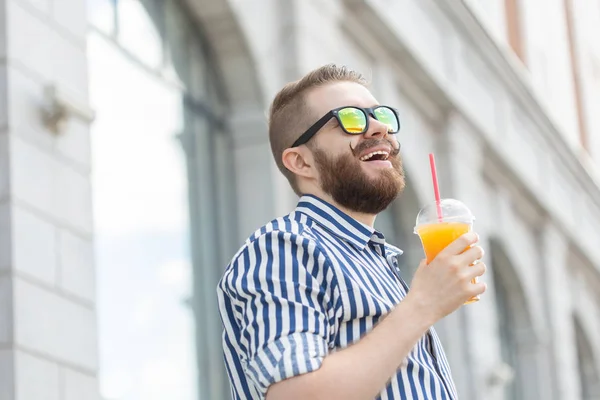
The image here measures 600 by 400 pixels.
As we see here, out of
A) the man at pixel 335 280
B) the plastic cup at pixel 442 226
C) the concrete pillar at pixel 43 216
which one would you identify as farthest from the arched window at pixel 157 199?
the plastic cup at pixel 442 226

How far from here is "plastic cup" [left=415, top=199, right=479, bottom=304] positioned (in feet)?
11.4

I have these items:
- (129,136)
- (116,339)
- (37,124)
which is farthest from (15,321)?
(129,136)

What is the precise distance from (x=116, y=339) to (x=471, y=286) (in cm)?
603

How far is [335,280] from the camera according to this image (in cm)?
332

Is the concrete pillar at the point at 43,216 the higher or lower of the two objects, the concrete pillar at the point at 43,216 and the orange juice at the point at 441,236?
the higher

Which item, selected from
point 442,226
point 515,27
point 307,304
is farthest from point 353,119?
point 515,27

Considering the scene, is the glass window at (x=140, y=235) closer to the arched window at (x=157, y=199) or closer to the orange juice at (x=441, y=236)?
the arched window at (x=157, y=199)

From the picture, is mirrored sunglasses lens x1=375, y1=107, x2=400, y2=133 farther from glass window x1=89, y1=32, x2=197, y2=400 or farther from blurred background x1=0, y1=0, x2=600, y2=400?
glass window x1=89, y1=32, x2=197, y2=400

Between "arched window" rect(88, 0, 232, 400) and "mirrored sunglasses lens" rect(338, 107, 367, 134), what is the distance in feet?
18.0

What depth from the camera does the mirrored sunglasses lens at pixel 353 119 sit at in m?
3.61

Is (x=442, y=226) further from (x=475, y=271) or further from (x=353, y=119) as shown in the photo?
(x=353, y=119)

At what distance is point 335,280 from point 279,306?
0.66 ft

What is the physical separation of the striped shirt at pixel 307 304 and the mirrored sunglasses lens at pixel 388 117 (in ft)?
0.91

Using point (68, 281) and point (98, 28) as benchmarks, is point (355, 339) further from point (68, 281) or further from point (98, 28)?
point (98, 28)
